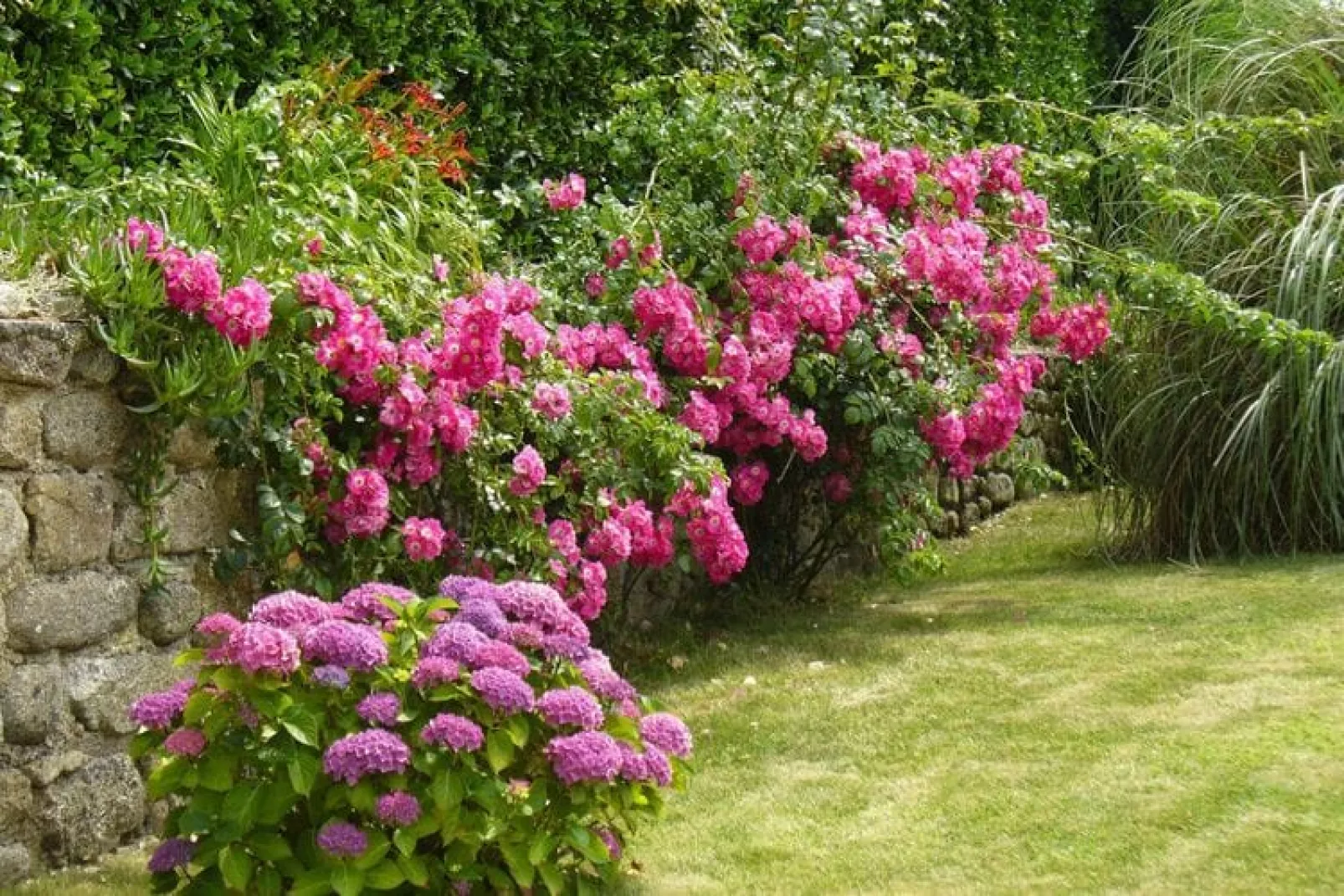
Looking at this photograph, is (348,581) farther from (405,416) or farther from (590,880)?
(590,880)

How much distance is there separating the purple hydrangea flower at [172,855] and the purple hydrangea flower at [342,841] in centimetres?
31

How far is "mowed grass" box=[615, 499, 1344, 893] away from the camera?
4312 mm

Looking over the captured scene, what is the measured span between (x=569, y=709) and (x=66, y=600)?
136cm

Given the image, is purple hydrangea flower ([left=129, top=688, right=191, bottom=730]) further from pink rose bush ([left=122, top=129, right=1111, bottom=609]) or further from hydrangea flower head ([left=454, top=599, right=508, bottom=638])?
pink rose bush ([left=122, top=129, right=1111, bottom=609])

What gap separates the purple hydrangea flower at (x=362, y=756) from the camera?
11.8 feet

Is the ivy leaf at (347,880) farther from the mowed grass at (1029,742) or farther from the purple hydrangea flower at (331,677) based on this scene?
the mowed grass at (1029,742)

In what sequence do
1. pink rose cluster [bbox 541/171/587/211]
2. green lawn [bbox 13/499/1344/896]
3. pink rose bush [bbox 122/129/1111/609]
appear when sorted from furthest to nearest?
pink rose cluster [bbox 541/171/587/211] → pink rose bush [bbox 122/129/1111/609] → green lawn [bbox 13/499/1344/896]

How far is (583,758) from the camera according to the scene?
372 cm

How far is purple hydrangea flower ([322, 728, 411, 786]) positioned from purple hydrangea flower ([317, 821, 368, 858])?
90mm

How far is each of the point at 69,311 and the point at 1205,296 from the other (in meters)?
4.30

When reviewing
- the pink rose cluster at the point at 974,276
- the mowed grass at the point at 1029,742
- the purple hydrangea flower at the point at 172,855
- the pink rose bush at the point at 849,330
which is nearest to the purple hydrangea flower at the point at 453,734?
the purple hydrangea flower at the point at 172,855

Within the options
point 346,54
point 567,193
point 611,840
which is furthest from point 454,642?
point 346,54

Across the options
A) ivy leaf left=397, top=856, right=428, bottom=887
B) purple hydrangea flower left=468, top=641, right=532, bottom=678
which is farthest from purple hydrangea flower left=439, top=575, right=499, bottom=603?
ivy leaf left=397, top=856, right=428, bottom=887

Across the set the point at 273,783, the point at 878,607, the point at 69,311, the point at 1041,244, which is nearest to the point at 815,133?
the point at 1041,244
